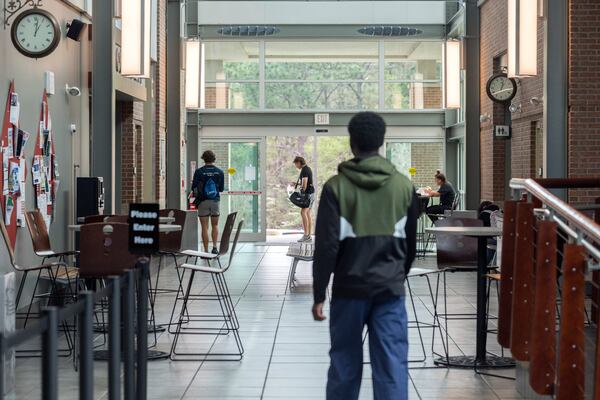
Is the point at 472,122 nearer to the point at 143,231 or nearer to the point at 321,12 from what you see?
the point at 321,12

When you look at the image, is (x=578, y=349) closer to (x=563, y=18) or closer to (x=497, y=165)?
(x=563, y=18)

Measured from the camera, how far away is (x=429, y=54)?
22.4 meters

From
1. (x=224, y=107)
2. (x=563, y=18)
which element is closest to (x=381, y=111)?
(x=224, y=107)

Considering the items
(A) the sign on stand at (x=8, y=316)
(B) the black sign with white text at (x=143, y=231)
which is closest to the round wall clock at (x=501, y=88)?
(B) the black sign with white text at (x=143, y=231)

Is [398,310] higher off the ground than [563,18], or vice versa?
[563,18]

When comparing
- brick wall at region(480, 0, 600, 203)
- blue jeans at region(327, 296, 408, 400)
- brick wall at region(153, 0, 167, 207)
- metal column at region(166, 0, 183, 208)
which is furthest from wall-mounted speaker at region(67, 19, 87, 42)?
blue jeans at region(327, 296, 408, 400)

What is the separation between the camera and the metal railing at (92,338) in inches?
129

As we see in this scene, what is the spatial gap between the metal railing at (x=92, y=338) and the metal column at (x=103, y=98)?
7129mm

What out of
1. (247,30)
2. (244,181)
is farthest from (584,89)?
(247,30)

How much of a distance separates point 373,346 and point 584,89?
324 inches

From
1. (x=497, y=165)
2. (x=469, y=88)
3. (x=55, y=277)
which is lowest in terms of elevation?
(x=55, y=277)

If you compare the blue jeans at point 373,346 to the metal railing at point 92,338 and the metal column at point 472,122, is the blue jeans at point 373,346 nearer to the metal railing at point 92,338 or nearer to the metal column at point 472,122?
the metal railing at point 92,338

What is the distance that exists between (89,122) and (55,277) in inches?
217

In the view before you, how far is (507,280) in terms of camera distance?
5938 mm
